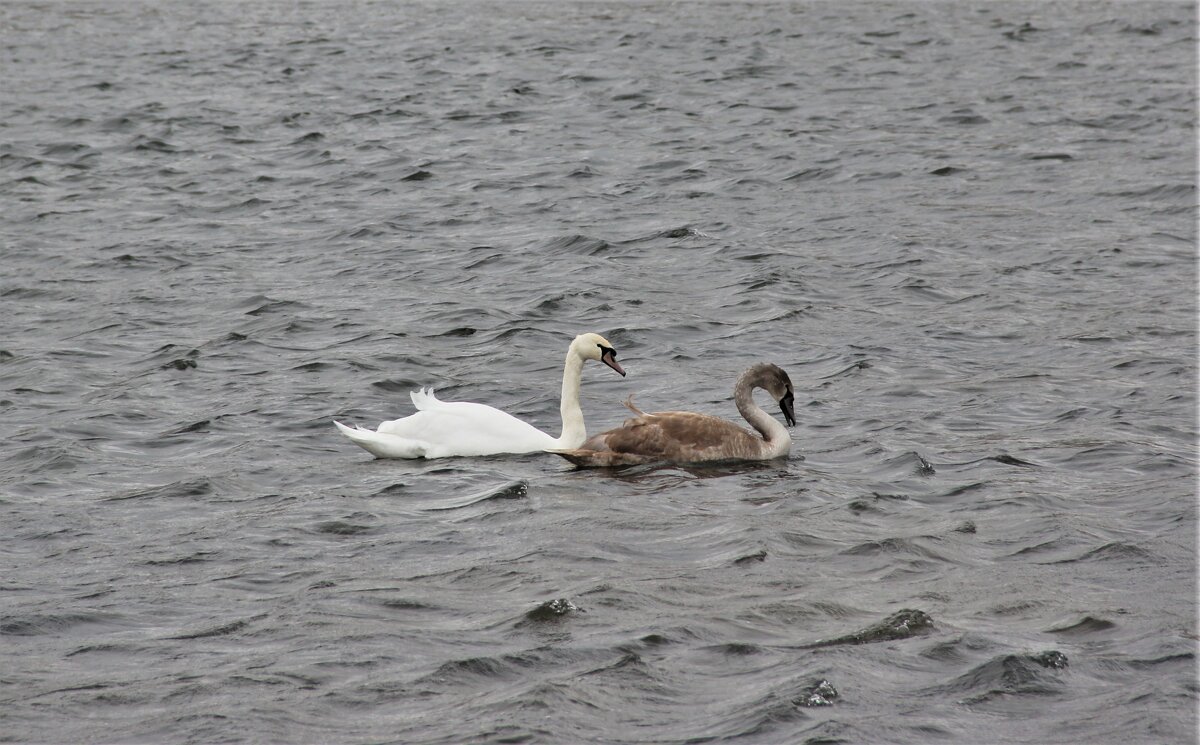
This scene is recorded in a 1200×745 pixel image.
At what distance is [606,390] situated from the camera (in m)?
14.0

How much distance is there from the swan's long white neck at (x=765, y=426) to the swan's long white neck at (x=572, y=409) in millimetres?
1208

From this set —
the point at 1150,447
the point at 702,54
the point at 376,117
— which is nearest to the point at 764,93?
the point at 702,54

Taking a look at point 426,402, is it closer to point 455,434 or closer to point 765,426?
point 455,434

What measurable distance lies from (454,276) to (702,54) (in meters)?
15.1

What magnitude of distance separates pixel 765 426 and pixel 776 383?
0.42 metres

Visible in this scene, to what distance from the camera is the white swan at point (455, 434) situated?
11781 millimetres

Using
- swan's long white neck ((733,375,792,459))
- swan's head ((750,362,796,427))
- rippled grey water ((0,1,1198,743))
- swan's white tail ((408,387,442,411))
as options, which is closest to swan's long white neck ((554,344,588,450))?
rippled grey water ((0,1,1198,743))

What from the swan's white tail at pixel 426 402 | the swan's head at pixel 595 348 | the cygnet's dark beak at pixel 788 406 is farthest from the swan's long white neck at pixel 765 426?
the swan's white tail at pixel 426 402

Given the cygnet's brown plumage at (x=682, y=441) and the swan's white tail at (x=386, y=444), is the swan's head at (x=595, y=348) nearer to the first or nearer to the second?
the cygnet's brown plumage at (x=682, y=441)

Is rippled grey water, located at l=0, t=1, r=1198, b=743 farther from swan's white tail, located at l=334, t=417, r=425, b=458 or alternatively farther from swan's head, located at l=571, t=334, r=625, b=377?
swan's head, located at l=571, t=334, r=625, b=377

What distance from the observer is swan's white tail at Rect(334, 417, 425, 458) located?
11.8m

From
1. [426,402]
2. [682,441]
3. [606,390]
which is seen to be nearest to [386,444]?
[426,402]

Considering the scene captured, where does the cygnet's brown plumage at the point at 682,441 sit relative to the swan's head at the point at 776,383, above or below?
below

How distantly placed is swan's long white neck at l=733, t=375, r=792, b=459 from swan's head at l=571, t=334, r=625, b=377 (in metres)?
0.94
